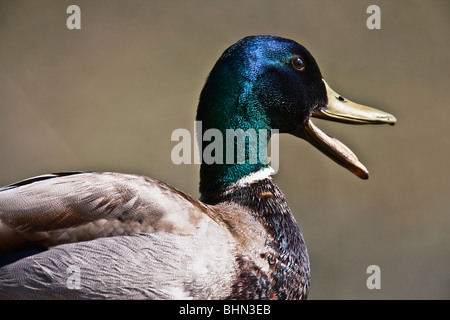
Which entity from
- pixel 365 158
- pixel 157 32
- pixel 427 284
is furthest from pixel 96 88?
pixel 427 284

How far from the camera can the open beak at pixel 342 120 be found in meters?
2.43

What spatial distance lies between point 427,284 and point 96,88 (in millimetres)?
3879

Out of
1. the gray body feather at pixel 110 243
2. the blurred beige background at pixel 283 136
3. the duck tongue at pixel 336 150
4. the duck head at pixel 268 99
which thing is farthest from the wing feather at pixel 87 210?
the blurred beige background at pixel 283 136

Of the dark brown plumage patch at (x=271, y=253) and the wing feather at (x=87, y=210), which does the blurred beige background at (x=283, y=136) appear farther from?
the wing feather at (x=87, y=210)

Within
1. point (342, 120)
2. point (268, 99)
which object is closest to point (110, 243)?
point (268, 99)

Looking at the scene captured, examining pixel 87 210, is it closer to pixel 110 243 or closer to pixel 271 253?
pixel 110 243

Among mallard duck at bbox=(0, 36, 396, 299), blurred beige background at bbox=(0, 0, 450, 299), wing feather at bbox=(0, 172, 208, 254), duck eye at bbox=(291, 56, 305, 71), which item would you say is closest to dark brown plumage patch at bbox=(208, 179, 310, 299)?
mallard duck at bbox=(0, 36, 396, 299)

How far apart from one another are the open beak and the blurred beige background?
2370 millimetres

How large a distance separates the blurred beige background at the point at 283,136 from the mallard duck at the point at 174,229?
2.58 m

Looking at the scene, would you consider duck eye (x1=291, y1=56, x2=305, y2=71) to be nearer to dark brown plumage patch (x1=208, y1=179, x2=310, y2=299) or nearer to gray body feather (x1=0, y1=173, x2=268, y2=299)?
dark brown plumage patch (x1=208, y1=179, x2=310, y2=299)

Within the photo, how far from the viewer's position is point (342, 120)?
2.52 meters

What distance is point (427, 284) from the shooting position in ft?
14.9

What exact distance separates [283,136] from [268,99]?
11.7 ft
